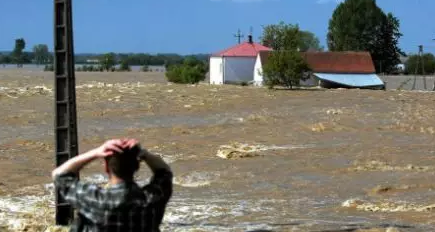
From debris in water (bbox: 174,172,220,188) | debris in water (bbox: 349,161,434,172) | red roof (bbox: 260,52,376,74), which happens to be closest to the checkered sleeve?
debris in water (bbox: 174,172,220,188)

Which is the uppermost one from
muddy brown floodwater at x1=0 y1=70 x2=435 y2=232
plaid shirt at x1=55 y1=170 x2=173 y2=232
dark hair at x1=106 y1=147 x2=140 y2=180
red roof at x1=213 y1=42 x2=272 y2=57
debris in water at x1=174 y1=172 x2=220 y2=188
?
red roof at x1=213 y1=42 x2=272 y2=57

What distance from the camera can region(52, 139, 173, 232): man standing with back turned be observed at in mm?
4059

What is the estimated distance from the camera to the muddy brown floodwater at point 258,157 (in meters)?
11.4

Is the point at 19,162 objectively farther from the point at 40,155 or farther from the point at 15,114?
the point at 15,114

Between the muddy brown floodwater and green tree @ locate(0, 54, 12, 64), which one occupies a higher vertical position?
green tree @ locate(0, 54, 12, 64)

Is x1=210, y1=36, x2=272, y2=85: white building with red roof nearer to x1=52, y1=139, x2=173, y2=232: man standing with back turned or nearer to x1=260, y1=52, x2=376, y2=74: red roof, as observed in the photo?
x1=260, y1=52, x2=376, y2=74: red roof

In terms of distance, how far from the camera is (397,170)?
51.6 feet

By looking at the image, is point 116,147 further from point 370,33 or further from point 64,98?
point 370,33

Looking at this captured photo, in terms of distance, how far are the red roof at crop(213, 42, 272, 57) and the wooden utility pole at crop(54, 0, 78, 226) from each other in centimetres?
4664

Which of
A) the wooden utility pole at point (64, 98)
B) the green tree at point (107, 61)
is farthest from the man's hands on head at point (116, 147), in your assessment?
the green tree at point (107, 61)

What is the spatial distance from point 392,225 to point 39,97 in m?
27.5

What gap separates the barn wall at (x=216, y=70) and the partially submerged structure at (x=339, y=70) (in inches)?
154

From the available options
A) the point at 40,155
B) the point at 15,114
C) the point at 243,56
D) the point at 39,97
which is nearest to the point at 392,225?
the point at 40,155

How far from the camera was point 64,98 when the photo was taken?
1030cm
